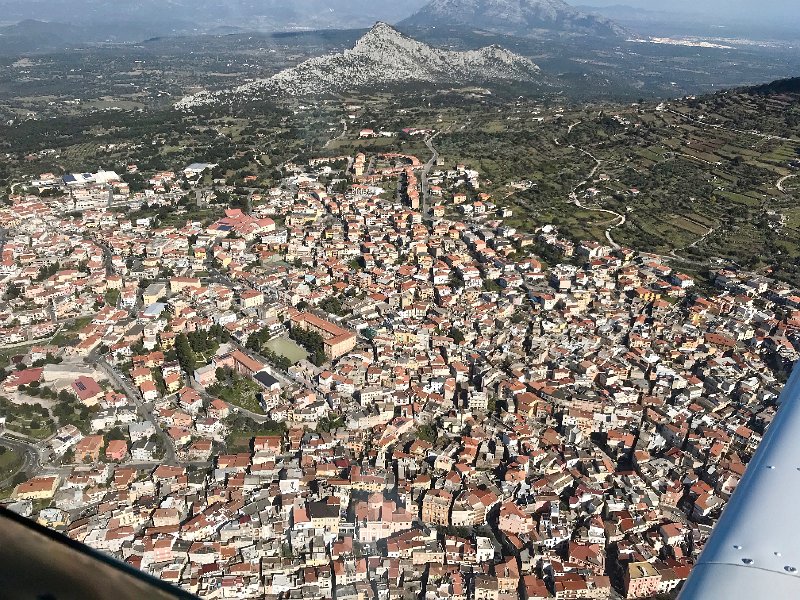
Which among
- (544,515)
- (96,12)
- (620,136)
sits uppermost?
(96,12)

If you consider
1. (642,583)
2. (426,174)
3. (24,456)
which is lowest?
(642,583)

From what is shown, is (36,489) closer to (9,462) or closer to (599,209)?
(9,462)

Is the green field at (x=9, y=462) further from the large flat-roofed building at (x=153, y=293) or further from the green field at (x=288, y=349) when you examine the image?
the large flat-roofed building at (x=153, y=293)

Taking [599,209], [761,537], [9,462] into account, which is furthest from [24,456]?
[599,209]

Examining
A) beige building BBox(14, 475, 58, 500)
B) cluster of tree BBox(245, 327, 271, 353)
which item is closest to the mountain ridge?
cluster of tree BBox(245, 327, 271, 353)

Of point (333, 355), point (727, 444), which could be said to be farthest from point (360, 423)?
point (727, 444)

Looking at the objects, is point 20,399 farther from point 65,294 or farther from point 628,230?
point 628,230

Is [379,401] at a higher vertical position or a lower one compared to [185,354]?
lower
